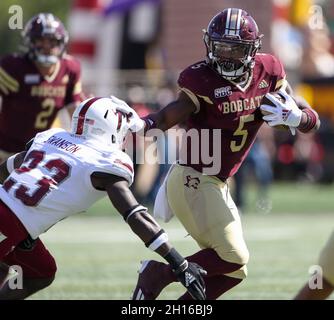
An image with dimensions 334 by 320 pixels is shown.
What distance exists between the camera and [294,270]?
7191mm

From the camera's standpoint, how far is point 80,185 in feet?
14.8

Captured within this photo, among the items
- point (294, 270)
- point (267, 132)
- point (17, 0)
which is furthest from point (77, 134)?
point (17, 0)

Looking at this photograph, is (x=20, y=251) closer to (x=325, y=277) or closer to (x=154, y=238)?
(x=154, y=238)

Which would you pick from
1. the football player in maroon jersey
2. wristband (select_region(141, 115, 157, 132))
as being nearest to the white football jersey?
wristband (select_region(141, 115, 157, 132))

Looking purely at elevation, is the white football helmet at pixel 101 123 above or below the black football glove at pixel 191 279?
above

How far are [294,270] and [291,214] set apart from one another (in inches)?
183

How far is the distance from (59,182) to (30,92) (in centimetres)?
311

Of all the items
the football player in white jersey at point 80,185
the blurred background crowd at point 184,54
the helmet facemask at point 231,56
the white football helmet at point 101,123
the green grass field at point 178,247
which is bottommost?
the green grass field at point 178,247

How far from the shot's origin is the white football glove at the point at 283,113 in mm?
5051

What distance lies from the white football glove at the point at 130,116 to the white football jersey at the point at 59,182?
0.22 metres

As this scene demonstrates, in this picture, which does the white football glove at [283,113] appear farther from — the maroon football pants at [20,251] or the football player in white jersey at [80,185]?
the maroon football pants at [20,251]

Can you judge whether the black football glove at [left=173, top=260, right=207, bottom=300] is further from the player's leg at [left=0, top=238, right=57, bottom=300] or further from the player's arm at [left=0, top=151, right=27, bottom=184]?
the player's arm at [left=0, top=151, right=27, bottom=184]

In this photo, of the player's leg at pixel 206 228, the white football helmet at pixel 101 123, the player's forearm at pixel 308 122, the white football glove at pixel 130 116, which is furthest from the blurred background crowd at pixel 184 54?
the white football helmet at pixel 101 123

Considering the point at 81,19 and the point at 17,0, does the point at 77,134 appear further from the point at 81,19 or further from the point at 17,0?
the point at 17,0
